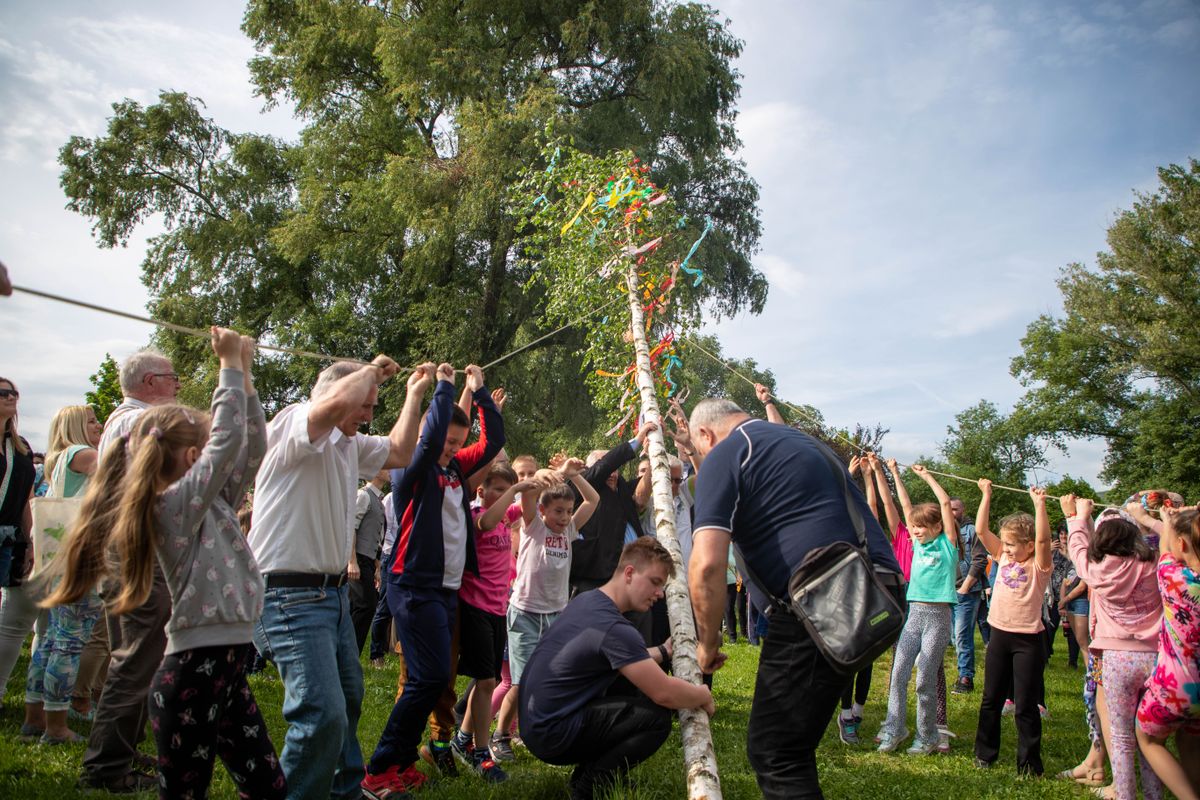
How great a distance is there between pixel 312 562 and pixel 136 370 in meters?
1.58

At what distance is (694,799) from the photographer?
3.59 m

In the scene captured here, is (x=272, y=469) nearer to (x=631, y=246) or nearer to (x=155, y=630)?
(x=155, y=630)

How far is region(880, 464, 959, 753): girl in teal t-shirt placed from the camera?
6.04m

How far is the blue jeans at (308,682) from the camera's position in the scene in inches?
124

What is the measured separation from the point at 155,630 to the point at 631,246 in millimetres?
6600

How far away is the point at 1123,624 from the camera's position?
488 centimetres

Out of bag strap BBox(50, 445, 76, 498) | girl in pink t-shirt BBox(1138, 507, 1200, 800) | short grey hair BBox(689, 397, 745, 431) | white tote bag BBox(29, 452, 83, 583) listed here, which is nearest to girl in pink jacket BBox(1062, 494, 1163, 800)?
girl in pink t-shirt BBox(1138, 507, 1200, 800)

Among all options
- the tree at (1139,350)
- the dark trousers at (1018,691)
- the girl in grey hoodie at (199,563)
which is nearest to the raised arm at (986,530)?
the dark trousers at (1018,691)

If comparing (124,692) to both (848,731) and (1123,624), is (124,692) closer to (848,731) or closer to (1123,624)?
(848,731)

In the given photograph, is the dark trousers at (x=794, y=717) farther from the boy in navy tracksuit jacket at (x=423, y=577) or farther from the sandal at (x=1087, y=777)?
the sandal at (x=1087, y=777)

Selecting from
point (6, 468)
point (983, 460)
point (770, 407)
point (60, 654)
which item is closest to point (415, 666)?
point (60, 654)

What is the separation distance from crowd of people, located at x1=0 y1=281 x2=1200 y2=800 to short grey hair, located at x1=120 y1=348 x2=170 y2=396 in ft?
0.04

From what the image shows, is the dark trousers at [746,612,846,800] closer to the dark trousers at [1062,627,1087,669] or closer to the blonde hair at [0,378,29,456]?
the blonde hair at [0,378,29,456]

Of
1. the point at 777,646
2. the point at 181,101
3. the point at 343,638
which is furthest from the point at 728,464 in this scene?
the point at 181,101
